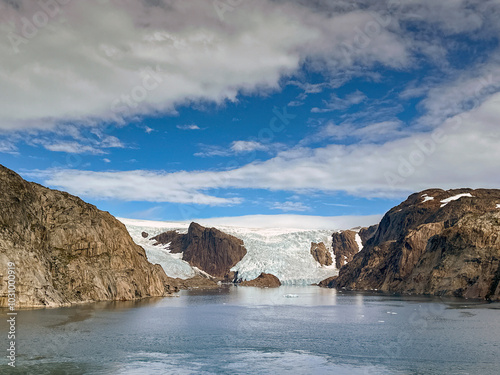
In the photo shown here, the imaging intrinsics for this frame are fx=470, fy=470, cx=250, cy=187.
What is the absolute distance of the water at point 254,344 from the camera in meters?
37.4

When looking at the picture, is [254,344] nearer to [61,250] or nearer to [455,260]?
[61,250]

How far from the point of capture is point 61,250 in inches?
4021

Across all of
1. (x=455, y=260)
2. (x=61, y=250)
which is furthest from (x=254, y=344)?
(x=455, y=260)

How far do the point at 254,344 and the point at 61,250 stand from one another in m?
67.0

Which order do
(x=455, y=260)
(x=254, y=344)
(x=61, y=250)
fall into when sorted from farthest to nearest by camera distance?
(x=455, y=260) < (x=61, y=250) < (x=254, y=344)

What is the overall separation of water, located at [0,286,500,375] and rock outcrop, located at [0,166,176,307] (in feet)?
32.9

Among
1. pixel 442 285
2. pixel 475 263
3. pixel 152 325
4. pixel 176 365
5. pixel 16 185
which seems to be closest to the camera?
pixel 176 365

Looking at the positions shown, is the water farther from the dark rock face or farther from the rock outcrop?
the dark rock face

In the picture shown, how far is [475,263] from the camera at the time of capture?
132875 millimetres

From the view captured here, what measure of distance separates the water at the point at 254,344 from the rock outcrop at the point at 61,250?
10.0 m

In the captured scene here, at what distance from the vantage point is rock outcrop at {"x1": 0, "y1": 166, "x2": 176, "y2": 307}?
7969 centimetres

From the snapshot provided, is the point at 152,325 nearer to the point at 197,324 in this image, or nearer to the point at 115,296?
the point at 197,324

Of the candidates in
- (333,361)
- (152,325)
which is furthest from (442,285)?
(333,361)

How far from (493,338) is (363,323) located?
20253 mm
